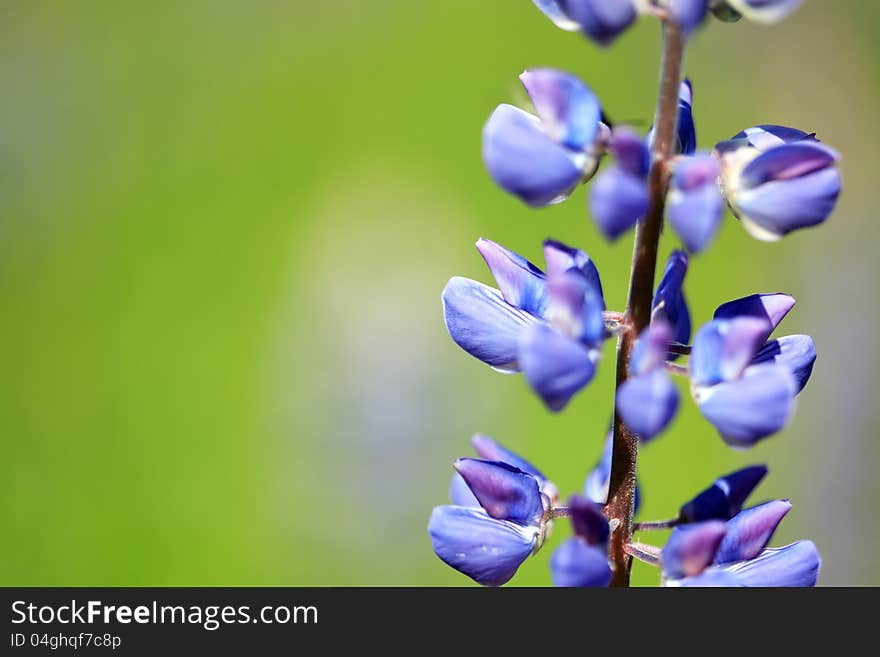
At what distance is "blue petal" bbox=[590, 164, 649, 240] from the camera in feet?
3.51

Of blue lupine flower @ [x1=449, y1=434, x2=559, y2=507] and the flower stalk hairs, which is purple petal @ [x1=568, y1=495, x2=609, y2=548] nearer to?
the flower stalk hairs

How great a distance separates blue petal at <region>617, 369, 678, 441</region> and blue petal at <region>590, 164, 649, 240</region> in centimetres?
15

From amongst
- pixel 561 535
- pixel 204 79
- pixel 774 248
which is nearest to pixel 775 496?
pixel 561 535

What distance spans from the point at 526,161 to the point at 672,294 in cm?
24

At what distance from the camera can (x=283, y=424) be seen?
4812 millimetres

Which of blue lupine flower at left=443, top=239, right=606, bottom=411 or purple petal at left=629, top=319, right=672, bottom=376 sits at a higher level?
blue lupine flower at left=443, top=239, right=606, bottom=411

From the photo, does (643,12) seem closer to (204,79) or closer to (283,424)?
(283,424)

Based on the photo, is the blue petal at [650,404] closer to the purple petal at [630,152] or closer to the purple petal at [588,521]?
the purple petal at [588,521]

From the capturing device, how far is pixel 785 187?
1.18 meters

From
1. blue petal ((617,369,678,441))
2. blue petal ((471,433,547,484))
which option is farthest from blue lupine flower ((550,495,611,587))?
blue petal ((471,433,547,484))

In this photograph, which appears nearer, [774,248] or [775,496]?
[775,496]

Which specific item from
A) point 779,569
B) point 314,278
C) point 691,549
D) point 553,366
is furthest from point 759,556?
point 314,278

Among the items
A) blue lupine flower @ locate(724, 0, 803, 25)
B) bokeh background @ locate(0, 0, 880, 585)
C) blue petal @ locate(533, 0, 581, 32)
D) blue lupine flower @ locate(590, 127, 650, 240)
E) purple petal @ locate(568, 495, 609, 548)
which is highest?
bokeh background @ locate(0, 0, 880, 585)
